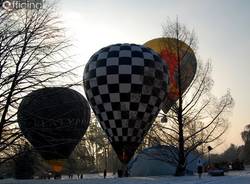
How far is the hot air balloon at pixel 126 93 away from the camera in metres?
27.3

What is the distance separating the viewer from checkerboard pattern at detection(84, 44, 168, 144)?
2731cm

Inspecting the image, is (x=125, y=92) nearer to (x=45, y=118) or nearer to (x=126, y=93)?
(x=126, y=93)

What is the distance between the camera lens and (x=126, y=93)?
2725cm

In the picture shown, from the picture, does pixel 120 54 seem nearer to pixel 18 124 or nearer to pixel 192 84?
pixel 192 84

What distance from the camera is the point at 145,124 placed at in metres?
27.8

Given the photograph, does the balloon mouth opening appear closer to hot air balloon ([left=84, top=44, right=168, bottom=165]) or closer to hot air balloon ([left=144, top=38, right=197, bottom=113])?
hot air balloon ([left=84, top=44, right=168, bottom=165])

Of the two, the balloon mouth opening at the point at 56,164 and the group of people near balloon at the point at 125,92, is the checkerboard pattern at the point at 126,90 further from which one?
the balloon mouth opening at the point at 56,164

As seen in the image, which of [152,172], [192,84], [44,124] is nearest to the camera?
[44,124]

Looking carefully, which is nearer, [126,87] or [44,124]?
[44,124]

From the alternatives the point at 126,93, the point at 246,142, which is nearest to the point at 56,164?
the point at 126,93

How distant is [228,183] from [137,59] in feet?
34.8

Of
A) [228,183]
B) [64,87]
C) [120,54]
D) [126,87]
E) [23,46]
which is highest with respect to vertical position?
[120,54]

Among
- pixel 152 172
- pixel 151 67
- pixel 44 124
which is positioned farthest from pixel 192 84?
pixel 44 124

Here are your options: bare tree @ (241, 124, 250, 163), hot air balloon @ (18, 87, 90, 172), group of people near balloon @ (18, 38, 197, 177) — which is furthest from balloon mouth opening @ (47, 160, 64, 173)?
bare tree @ (241, 124, 250, 163)
